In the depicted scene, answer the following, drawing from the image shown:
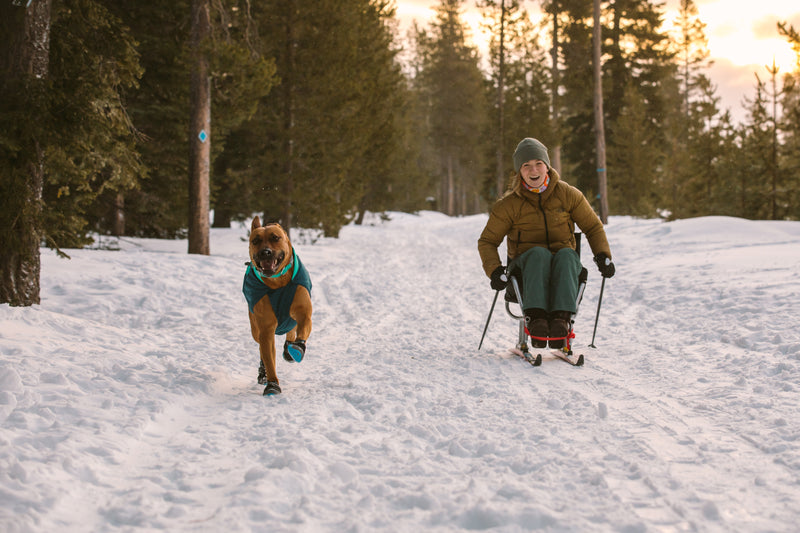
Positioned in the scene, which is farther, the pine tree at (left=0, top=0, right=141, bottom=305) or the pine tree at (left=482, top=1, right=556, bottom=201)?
the pine tree at (left=482, top=1, right=556, bottom=201)

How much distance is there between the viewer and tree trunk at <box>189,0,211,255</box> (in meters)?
Answer: 11.4

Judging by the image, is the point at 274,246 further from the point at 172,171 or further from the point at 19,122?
the point at 172,171

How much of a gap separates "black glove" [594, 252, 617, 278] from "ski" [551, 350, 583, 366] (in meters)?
0.82

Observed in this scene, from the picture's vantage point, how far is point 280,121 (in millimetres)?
16297

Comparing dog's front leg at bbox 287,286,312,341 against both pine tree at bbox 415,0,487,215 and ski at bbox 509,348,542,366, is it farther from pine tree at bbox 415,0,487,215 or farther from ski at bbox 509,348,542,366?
pine tree at bbox 415,0,487,215

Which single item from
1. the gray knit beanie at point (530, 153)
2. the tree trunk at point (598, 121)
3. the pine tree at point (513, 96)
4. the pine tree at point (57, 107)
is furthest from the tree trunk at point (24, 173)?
the pine tree at point (513, 96)

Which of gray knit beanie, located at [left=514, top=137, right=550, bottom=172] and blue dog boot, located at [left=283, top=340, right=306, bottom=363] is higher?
gray knit beanie, located at [left=514, top=137, right=550, bottom=172]

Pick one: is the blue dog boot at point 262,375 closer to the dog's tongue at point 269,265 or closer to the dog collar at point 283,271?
the dog collar at point 283,271

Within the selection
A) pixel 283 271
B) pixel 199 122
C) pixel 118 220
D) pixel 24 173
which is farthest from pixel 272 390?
pixel 118 220

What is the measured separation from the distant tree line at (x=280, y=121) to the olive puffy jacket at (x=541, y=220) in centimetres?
451

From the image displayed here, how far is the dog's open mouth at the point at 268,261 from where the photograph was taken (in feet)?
13.7

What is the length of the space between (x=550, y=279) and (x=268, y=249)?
2712 mm

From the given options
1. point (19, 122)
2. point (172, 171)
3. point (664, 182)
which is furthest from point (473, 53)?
point (19, 122)

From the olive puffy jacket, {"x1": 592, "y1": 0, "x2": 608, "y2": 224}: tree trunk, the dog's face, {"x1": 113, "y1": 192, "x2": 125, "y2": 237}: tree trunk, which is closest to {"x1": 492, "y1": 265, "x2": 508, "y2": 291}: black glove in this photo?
the olive puffy jacket
